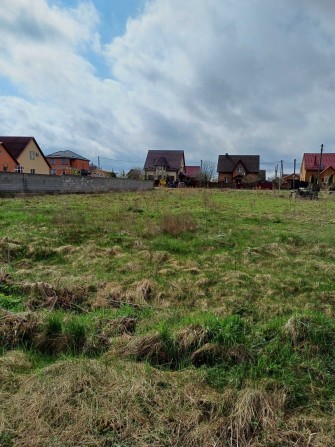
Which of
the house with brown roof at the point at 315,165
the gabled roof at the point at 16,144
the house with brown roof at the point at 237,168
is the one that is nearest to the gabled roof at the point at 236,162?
the house with brown roof at the point at 237,168

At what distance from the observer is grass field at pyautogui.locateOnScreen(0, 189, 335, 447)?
7.82ft

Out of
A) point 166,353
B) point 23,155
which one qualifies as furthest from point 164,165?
point 166,353

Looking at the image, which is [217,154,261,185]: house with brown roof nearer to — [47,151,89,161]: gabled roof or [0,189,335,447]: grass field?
[47,151,89,161]: gabled roof

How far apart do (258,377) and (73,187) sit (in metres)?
23.8

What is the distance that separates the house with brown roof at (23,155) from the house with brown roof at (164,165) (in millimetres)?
21962

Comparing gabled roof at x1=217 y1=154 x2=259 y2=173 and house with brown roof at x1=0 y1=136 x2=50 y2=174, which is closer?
house with brown roof at x1=0 y1=136 x2=50 y2=174

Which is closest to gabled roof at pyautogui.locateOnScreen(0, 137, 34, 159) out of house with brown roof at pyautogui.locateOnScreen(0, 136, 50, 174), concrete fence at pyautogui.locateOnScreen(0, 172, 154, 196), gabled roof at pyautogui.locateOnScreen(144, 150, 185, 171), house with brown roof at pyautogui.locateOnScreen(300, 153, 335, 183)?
house with brown roof at pyautogui.locateOnScreen(0, 136, 50, 174)

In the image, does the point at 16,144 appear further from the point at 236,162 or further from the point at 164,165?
the point at 236,162

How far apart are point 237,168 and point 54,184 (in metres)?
47.2

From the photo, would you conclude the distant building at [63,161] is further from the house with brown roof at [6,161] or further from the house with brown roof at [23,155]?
the house with brown roof at [6,161]

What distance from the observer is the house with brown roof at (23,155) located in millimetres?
40750

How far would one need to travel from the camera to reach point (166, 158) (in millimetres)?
65688

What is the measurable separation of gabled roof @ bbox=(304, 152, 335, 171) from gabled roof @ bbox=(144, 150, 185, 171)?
967 inches

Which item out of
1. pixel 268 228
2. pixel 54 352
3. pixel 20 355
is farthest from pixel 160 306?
pixel 268 228
